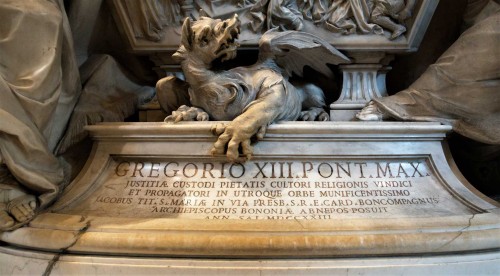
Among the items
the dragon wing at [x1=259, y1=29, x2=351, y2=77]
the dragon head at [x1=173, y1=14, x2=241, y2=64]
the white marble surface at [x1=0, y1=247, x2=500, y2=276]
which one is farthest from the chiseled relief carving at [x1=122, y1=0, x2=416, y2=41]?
the white marble surface at [x1=0, y1=247, x2=500, y2=276]

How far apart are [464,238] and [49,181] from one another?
1.98m

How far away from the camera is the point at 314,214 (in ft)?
6.70

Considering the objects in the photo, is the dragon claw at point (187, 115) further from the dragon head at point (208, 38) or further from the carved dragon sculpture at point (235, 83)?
the dragon head at point (208, 38)

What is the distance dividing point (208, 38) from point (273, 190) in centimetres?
85

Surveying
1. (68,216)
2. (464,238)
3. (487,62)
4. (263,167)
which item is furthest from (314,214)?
(487,62)

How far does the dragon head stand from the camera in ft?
7.37

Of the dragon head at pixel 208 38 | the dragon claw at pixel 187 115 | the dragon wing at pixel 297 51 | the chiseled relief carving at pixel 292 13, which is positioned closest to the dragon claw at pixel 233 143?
the dragon claw at pixel 187 115

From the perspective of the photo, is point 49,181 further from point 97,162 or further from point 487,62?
point 487,62

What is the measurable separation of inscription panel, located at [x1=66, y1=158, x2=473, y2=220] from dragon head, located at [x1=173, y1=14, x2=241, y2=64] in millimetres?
566

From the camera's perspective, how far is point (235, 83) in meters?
2.34

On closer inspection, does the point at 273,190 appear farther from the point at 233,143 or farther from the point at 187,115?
the point at 187,115

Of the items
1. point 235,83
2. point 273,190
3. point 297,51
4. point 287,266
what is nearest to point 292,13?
point 297,51

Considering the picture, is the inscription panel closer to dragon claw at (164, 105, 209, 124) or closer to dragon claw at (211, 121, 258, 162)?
dragon claw at (211, 121, 258, 162)

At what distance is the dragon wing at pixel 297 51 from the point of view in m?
2.46
